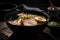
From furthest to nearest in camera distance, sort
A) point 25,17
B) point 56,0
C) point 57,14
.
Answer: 1. point 56,0
2. point 57,14
3. point 25,17

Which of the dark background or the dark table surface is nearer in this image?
the dark table surface

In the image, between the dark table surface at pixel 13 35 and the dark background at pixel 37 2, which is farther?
the dark background at pixel 37 2

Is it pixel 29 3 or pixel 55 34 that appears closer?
pixel 55 34

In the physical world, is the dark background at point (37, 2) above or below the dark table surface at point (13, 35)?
above

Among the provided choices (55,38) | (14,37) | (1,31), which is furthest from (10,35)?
(55,38)

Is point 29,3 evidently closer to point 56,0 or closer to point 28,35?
point 56,0

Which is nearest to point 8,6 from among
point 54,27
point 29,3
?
point 29,3

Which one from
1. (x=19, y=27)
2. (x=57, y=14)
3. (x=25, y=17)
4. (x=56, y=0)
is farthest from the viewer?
(x=56, y=0)

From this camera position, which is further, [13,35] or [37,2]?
[37,2]

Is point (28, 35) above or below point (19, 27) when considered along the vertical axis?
below

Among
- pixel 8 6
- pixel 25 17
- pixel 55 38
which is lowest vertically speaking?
pixel 55 38

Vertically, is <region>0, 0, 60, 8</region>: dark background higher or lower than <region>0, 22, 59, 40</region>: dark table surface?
higher
